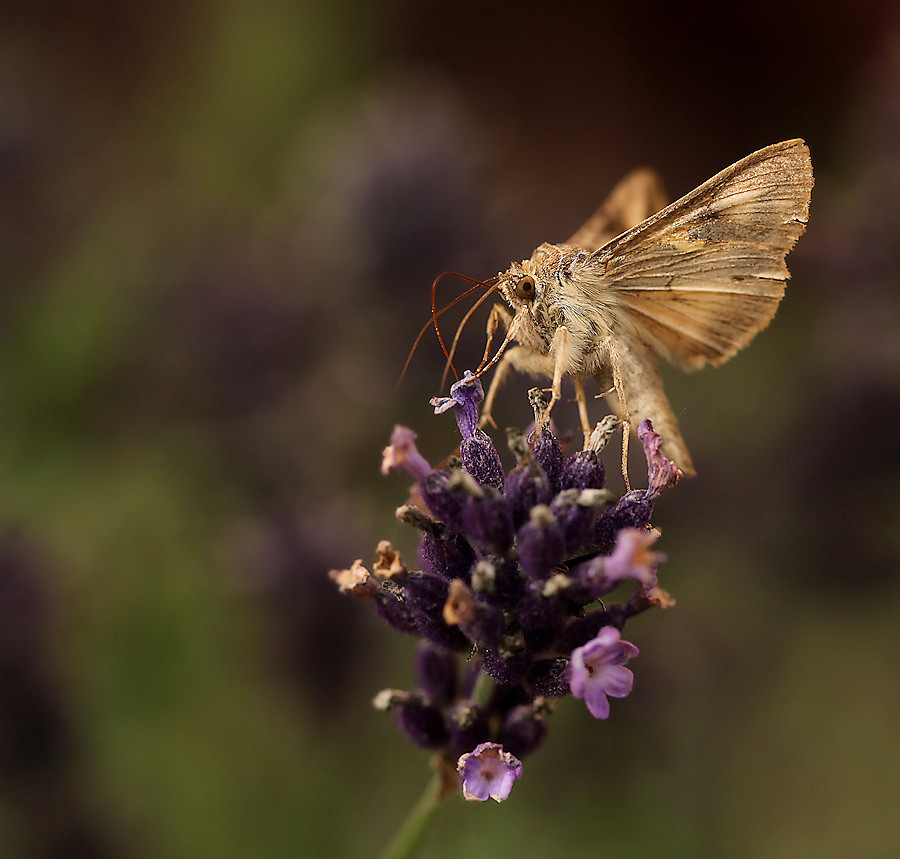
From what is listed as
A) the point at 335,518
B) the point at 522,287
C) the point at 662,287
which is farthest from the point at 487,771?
the point at 335,518

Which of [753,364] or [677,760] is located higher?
[753,364]

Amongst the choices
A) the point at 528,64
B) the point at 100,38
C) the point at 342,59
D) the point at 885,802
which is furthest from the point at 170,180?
the point at 885,802

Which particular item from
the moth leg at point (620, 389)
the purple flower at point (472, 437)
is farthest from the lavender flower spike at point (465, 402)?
the moth leg at point (620, 389)

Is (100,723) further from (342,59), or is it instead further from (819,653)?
(342,59)

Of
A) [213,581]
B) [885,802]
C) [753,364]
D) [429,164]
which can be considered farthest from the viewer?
[753,364]

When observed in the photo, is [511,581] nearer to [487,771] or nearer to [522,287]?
[487,771]

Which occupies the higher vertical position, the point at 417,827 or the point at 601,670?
the point at 601,670

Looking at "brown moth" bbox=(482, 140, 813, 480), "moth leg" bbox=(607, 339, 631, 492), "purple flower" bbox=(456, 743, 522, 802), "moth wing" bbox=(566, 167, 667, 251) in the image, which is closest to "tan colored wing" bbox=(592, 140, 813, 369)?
"brown moth" bbox=(482, 140, 813, 480)

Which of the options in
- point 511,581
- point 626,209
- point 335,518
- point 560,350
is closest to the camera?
point 511,581
